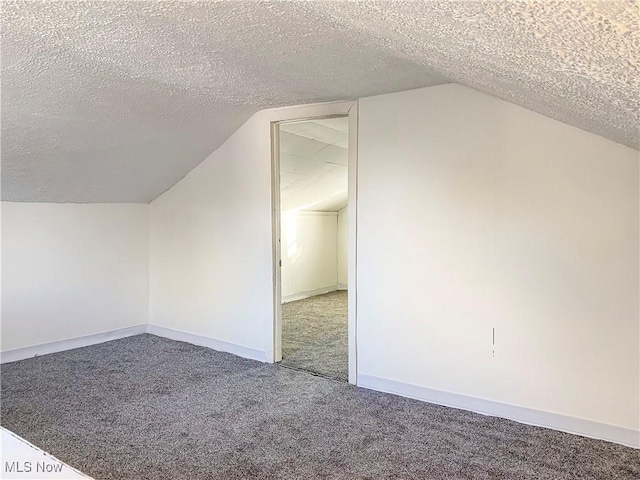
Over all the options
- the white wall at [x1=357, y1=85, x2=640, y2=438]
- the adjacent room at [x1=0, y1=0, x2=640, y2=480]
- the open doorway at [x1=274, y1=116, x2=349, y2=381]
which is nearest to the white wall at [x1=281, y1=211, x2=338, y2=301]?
the open doorway at [x1=274, y1=116, x2=349, y2=381]

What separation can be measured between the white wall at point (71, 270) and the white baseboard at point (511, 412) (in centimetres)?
250

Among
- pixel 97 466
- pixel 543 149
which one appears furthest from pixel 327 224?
pixel 97 466

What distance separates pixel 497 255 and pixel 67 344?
3.53 m

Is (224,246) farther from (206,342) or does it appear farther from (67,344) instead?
(67,344)

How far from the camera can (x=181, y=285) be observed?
173 inches

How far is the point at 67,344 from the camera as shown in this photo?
4082 mm

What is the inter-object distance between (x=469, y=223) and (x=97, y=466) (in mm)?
2287

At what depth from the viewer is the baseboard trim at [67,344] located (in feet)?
12.2

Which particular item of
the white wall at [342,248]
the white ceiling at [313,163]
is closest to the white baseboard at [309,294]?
the white wall at [342,248]

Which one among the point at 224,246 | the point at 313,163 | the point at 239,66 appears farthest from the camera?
the point at 313,163

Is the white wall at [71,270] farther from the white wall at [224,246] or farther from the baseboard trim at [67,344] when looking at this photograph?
the white wall at [224,246]

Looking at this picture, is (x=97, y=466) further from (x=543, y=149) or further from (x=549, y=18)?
(x=543, y=149)

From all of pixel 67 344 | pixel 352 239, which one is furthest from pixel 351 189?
pixel 67 344

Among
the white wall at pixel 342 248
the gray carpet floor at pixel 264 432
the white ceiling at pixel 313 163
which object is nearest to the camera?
the gray carpet floor at pixel 264 432
